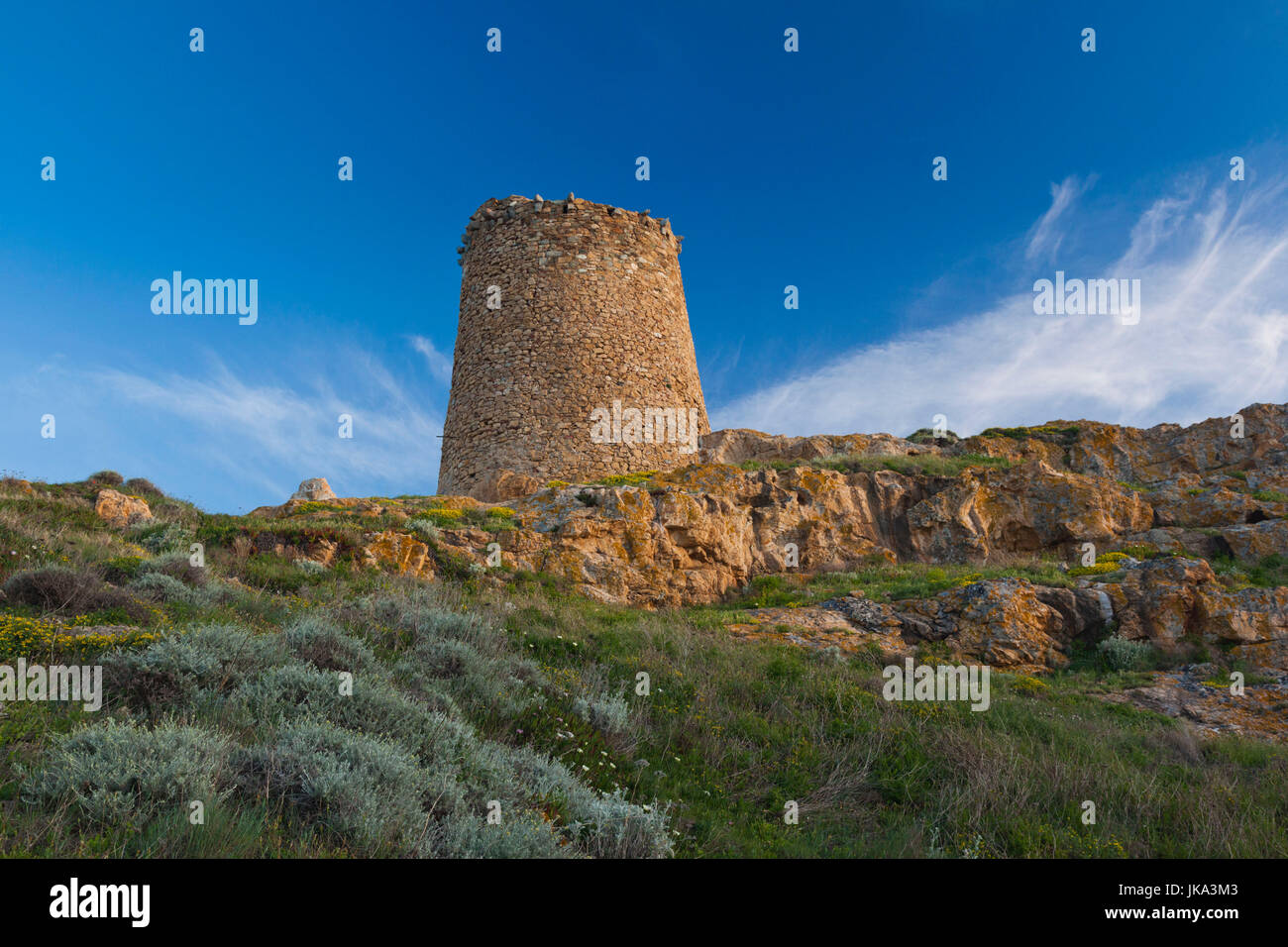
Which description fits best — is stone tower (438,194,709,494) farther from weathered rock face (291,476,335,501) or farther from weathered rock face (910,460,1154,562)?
weathered rock face (910,460,1154,562)

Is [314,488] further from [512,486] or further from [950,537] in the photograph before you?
[950,537]

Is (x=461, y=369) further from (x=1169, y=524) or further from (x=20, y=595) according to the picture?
(x=1169, y=524)

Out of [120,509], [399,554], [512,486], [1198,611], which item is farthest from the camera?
[512,486]

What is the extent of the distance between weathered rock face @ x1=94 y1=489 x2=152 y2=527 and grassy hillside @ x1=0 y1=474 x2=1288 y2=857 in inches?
72.8

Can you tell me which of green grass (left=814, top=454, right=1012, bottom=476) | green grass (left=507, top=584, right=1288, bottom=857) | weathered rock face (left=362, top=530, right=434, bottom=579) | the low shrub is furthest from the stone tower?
the low shrub

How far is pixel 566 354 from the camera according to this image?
1852 centimetres

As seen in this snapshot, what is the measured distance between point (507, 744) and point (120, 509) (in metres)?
9.34

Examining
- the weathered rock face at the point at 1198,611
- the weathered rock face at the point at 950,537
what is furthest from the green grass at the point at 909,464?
the weathered rock face at the point at 1198,611

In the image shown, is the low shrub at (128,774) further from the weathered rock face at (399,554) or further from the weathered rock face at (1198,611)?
the weathered rock face at (1198,611)

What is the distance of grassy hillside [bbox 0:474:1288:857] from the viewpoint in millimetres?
3286

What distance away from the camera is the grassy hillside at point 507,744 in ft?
10.8

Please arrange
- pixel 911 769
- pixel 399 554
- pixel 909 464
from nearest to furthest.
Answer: pixel 911 769 < pixel 399 554 < pixel 909 464

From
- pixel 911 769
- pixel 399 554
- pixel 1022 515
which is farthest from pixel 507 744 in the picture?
pixel 1022 515
